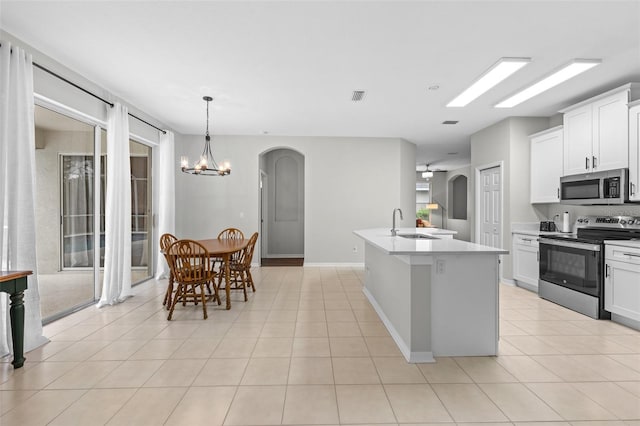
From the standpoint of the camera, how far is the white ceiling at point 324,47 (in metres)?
2.56

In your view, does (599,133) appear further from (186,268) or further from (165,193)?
(165,193)

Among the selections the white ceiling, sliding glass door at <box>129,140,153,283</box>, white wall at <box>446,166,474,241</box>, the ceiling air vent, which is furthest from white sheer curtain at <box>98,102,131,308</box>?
white wall at <box>446,166,474,241</box>

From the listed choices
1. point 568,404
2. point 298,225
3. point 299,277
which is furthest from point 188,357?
point 298,225

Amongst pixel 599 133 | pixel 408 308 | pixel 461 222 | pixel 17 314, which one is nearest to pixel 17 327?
pixel 17 314

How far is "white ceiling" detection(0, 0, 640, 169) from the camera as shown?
2.56m

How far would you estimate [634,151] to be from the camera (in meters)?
3.61

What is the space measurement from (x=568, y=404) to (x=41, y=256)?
5.01 metres

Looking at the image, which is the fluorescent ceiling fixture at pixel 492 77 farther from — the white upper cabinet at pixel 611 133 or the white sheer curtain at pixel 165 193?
the white sheer curtain at pixel 165 193

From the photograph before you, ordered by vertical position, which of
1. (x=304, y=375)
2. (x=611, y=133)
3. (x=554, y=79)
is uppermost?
(x=554, y=79)

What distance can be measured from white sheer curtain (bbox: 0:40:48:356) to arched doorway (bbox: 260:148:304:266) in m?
5.68

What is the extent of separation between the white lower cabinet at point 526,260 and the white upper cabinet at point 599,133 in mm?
1117

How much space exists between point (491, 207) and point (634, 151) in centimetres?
242

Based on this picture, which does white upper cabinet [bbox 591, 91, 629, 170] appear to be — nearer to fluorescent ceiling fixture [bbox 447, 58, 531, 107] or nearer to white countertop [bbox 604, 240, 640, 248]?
white countertop [bbox 604, 240, 640, 248]

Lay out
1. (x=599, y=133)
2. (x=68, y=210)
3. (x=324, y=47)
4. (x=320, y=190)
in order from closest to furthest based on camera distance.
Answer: (x=324, y=47), (x=68, y=210), (x=599, y=133), (x=320, y=190)
